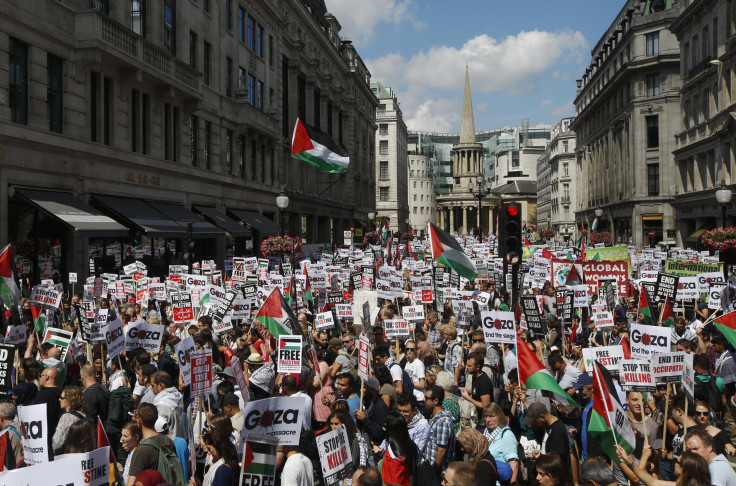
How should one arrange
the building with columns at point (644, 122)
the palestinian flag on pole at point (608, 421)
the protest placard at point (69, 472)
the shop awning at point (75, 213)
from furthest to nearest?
the building with columns at point (644, 122) < the shop awning at point (75, 213) < the palestinian flag on pole at point (608, 421) < the protest placard at point (69, 472)

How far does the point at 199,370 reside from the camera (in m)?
8.69

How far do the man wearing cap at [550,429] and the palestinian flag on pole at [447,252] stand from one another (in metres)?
8.92

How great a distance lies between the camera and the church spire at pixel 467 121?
581 ft

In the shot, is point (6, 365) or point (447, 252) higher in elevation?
point (447, 252)

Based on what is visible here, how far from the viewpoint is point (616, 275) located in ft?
59.8

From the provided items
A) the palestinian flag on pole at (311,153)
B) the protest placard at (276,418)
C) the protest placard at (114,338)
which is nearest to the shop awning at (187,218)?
the palestinian flag on pole at (311,153)

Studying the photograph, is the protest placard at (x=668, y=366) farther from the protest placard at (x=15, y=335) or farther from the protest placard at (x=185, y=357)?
the protest placard at (x=15, y=335)

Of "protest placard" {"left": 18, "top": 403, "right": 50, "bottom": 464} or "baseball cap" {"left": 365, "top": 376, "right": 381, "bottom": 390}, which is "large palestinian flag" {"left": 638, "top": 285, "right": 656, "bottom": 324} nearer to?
"baseball cap" {"left": 365, "top": 376, "right": 381, "bottom": 390}

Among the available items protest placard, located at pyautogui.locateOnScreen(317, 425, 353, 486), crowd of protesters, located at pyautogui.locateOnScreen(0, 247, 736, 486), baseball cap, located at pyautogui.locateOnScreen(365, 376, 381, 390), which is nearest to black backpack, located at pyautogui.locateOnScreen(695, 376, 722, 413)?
crowd of protesters, located at pyautogui.locateOnScreen(0, 247, 736, 486)

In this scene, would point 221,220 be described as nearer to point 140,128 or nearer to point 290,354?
point 140,128

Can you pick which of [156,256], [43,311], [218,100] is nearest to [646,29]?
[218,100]

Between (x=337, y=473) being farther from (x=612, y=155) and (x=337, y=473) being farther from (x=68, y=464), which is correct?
(x=612, y=155)

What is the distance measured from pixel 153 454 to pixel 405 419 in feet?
8.90

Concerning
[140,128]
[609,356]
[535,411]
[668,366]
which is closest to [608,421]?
[535,411]
